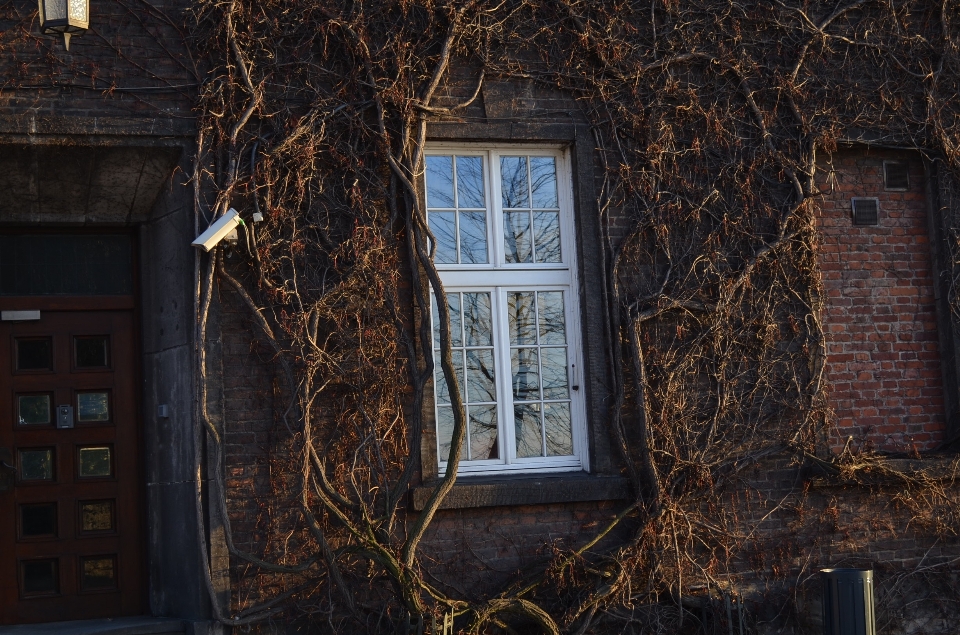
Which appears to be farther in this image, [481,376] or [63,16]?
[481,376]

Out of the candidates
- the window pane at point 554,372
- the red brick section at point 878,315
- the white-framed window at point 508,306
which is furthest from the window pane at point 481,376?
the red brick section at point 878,315

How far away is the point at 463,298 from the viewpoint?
7.45 m

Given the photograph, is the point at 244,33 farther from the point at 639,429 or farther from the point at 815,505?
the point at 815,505

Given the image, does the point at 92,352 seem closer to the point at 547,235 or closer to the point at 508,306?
the point at 508,306

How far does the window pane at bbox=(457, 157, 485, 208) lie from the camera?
752 centimetres

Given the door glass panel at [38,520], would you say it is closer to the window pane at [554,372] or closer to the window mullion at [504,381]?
the window mullion at [504,381]

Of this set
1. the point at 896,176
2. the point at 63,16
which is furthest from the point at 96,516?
the point at 896,176

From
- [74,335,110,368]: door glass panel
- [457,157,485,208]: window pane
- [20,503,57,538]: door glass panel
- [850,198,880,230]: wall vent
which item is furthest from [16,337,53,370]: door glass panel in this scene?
[850,198,880,230]: wall vent

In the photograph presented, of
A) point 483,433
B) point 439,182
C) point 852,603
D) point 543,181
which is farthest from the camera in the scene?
point 543,181

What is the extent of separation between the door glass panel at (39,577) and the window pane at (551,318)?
3.53 m

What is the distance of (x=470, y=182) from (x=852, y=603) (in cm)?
362

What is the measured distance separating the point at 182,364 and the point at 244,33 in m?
2.13

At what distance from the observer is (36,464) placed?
7121 mm

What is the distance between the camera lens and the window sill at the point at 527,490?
699cm
